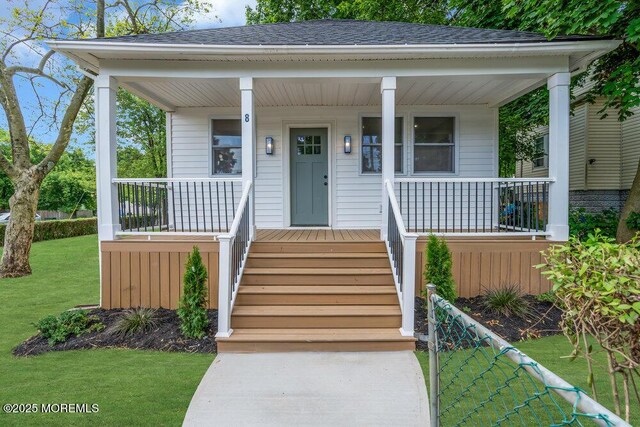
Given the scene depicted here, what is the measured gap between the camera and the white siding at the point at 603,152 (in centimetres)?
1059

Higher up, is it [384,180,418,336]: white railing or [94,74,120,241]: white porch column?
[94,74,120,241]: white porch column

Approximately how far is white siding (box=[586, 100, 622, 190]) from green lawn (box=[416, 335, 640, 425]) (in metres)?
8.74

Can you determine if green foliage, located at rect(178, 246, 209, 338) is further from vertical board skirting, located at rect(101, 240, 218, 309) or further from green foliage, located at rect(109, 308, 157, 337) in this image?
vertical board skirting, located at rect(101, 240, 218, 309)

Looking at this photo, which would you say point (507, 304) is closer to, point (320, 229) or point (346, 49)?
point (320, 229)

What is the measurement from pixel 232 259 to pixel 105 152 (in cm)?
249

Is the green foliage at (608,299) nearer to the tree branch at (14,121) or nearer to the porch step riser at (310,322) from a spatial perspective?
the porch step riser at (310,322)


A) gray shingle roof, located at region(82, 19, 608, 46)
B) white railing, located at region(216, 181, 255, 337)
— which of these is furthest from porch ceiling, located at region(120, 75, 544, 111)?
white railing, located at region(216, 181, 255, 337)

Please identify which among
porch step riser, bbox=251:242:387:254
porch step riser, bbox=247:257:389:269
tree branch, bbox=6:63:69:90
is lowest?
porch step riser, bbox=247:257:389:269

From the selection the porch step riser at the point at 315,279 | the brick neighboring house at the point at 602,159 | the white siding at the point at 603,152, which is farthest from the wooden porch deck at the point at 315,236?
the white siding at the point at 603,152

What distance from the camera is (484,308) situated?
4711 mm

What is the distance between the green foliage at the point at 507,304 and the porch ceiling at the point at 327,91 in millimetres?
2998

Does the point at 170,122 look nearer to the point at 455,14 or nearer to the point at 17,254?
the point at 17,254

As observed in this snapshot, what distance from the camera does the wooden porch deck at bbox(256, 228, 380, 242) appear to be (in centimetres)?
552

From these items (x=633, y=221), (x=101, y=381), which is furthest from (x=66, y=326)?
(x=633, y=221)
